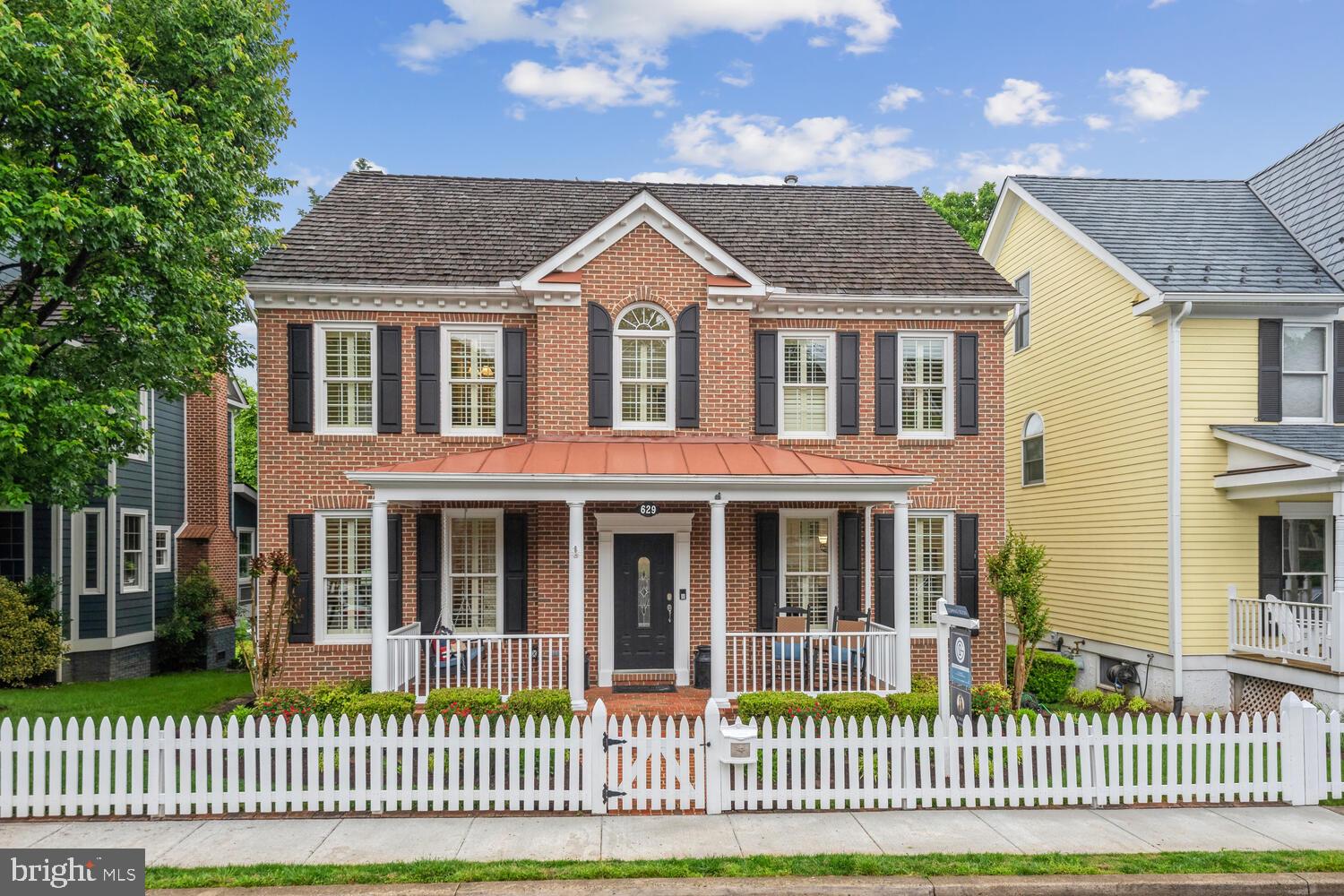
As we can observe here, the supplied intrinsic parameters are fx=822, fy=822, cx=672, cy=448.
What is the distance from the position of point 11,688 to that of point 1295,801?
19328mm

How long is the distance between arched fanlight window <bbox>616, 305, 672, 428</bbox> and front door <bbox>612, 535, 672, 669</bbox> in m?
1.87

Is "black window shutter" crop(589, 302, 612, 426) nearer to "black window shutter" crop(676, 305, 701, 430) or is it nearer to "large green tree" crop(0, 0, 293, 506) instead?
"black window shutter" crop(676, 305, 701, 430)

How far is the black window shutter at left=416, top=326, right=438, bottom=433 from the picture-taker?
12852mm

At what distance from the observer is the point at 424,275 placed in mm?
12938

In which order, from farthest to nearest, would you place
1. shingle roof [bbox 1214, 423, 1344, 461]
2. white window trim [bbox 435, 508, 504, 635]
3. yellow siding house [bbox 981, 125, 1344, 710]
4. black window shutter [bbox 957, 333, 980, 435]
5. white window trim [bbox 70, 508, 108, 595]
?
1. white window trim [bbox 70, 508, 108, 595]
2. black window shutter [bbox 957, 333, 980, 435]
3. white window trim [bbox 435, 508, 504, 635]
4. yellow siding house [bbox 981, 125, 1344, 710]
5. shingle roof [bbox 1214, 423, 1344, 461]

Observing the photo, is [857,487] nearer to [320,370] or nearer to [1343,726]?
[1343,726]

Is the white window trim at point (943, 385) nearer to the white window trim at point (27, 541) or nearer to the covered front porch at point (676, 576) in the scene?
the covered front porch at point (676, 576)

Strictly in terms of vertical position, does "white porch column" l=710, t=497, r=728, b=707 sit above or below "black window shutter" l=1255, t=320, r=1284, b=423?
below

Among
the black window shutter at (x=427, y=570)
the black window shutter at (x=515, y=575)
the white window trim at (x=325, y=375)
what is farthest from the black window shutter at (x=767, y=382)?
the white window trim at (x=325, y=375)

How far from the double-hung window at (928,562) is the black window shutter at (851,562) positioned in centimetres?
97

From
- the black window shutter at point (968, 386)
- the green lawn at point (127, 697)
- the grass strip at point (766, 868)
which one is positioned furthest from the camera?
the black window shutter at point (968, 386)

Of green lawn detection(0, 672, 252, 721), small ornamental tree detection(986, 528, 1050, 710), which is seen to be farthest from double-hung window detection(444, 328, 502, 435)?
small ornamental tree detection(986, 528, 1050, 710)

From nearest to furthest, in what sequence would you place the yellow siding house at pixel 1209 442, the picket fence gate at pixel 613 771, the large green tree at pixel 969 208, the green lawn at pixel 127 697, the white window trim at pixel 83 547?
the picket fence gate at pixel 613 771 → the yellow siding house at pixel 1209 442 → the green lawn at pixel 127 697 → the white window trim at pixel 83 547 → the large green tree at pixel 969 208

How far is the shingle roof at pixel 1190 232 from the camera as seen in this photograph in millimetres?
13586
